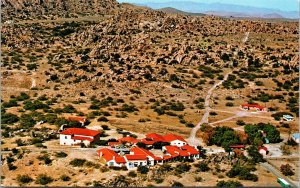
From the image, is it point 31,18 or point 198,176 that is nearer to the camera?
point 198,176

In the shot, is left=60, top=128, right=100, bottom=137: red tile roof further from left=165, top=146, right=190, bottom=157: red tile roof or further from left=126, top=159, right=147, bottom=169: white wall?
left=126, top=159, right=147, bottom=169: white wall

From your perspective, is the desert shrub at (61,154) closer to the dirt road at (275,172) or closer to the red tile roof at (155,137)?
Answer: the red tile roof at (155,137)

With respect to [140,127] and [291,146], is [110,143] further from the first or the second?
[291,146]

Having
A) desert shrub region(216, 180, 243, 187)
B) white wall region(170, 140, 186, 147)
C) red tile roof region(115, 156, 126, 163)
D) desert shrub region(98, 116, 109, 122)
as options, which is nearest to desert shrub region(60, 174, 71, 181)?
red tile roof region(115, 156, 126, 163)

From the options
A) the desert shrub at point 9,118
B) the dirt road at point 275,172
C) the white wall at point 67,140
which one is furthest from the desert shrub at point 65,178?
the desert shrub at point 9,118

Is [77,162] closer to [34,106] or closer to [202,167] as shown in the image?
[202,167]

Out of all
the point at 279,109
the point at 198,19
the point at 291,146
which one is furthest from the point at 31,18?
the point at 291,146

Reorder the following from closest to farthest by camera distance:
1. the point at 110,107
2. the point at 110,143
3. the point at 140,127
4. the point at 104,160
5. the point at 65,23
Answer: the point at 104,160 → the point at 110,143 → the point at 140,127 → the point at 110,107 → the point at 65,23
